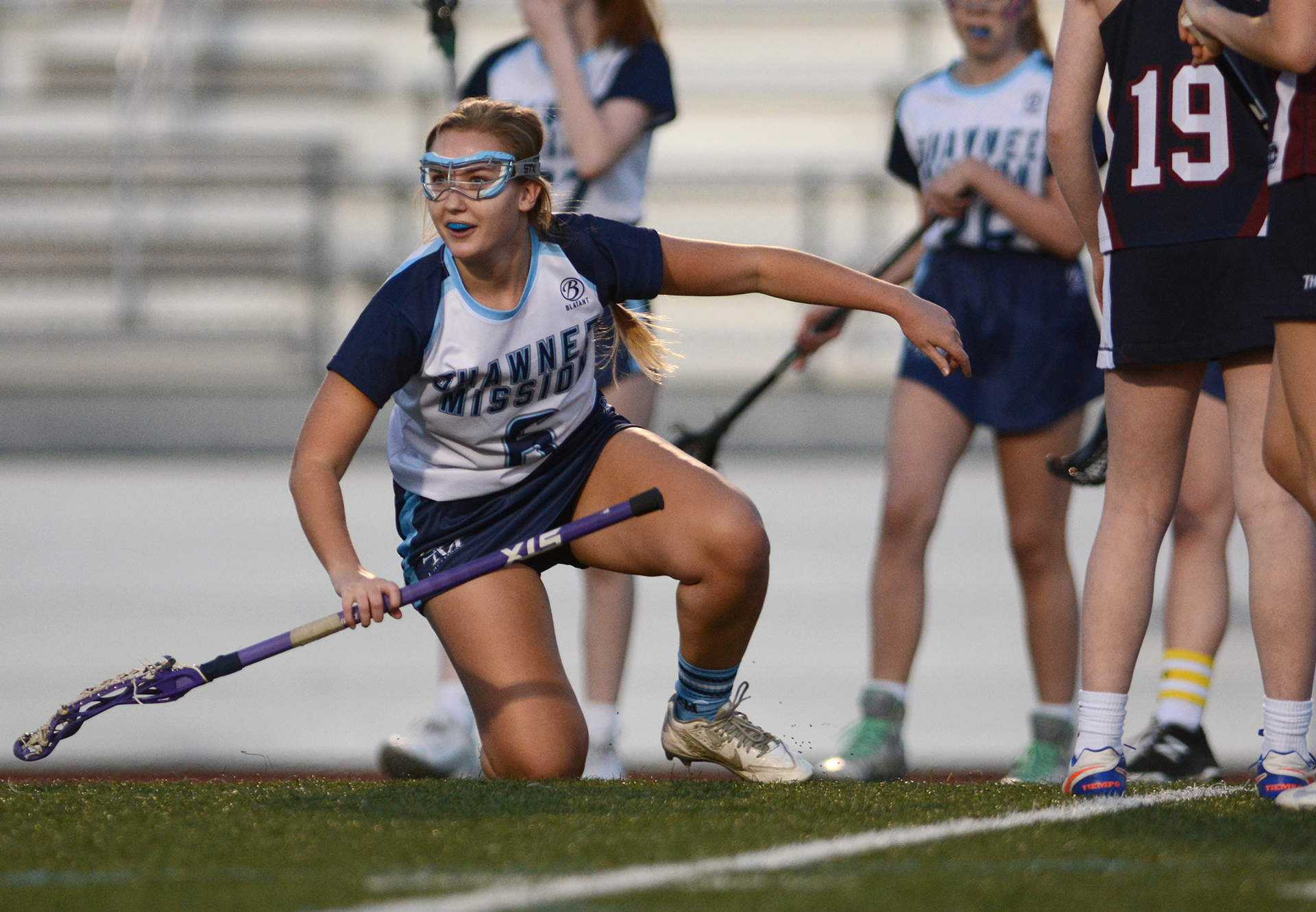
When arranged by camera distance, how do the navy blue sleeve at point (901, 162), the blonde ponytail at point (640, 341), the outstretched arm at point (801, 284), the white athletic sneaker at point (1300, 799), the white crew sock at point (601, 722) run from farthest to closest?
the navy blue sleeve at point (901, 162), the white crew sock at point (601, 722), the blonde ponytail at point (640, 341), the outstretched arm at point (801, 284), the white athletic sneaker at point (1300, 799)

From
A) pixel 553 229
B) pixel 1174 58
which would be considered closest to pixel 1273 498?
pixel 1174 58

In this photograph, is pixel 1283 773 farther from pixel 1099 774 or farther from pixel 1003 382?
pixel 1003 382

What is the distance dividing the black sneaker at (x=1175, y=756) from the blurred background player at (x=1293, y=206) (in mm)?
774

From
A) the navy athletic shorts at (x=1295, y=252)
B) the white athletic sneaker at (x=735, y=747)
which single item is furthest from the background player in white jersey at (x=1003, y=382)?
the navy athletic shorts at (x=1295, y=252)

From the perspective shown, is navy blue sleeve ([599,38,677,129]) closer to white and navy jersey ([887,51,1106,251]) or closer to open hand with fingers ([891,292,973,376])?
white and navy jersey ([887,51,1106,251])

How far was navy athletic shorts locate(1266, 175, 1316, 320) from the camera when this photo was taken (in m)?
2.43

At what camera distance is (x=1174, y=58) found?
109 inches

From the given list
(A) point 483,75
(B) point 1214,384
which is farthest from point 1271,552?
(A) point 483,75

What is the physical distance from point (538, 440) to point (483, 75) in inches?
48.1

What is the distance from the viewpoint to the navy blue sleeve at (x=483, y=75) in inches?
158

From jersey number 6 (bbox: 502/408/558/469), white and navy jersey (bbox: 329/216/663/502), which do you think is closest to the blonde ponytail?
white and navy jersey (bbox: 329/216/663/502)

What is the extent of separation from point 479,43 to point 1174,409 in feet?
42.8

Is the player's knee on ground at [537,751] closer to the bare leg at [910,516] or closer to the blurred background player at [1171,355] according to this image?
the bare leg at [910,516]

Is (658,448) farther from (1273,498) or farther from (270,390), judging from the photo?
(270,390)
